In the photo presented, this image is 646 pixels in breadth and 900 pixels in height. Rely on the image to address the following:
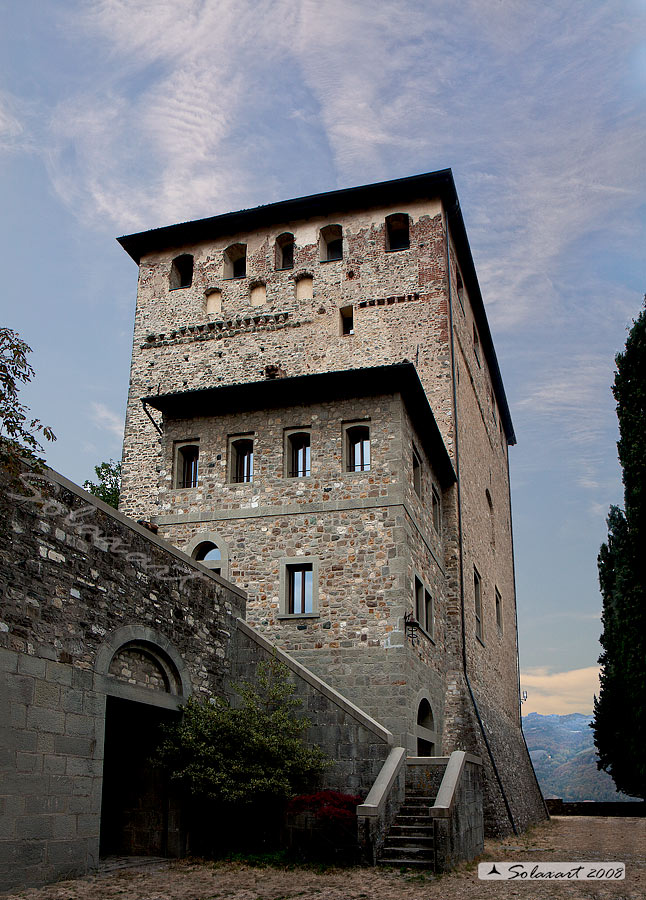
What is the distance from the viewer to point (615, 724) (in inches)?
1271

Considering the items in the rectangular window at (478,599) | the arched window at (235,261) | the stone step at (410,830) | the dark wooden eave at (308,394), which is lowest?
the stone step at (410,830)

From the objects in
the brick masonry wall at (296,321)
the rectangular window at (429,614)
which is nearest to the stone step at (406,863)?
the rectangular window at (429,614)

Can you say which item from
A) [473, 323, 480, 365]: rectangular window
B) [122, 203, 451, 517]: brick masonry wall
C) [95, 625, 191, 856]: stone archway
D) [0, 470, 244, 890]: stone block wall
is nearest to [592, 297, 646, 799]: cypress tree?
[473, 323, 480, 365]: rectangular window

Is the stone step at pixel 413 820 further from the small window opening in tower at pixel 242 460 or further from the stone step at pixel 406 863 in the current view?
the small window opening in tower at pixel 242 460

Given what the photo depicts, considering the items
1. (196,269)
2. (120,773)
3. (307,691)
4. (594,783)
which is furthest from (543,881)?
(594,783)

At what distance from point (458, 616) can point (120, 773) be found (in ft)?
34.5

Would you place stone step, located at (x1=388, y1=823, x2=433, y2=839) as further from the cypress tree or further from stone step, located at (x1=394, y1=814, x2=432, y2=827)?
the cypress tree

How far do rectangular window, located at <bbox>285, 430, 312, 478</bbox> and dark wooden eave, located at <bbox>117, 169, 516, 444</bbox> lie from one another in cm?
989

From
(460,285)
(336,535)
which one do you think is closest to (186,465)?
(336,535)

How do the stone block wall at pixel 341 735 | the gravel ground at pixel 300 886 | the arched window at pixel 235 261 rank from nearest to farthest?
1. the gravel ground at pixel 300 886
2. the stone block wall at pixel 341 735
3. the arched window at pixel 235 261

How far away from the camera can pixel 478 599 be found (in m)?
25.7

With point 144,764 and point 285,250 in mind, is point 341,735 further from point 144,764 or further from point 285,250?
point 285,250

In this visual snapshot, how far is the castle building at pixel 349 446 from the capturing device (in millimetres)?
17344

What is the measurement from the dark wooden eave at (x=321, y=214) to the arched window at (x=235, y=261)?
1.73 feet
